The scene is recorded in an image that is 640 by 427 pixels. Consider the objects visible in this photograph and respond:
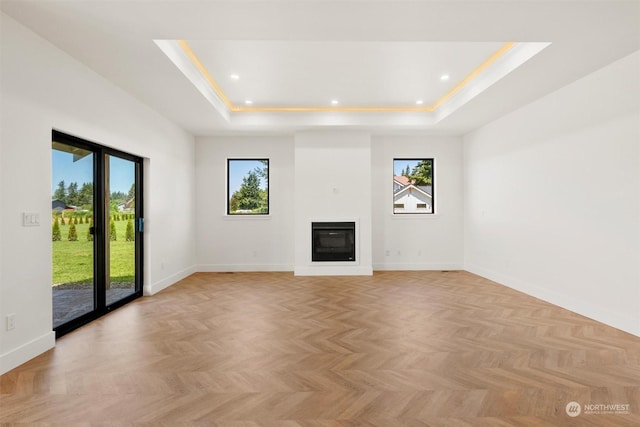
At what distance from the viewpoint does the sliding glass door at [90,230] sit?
10.4 feet

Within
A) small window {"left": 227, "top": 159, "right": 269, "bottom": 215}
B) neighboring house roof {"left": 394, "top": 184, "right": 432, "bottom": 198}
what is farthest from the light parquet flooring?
neighboring house roof {"left": 394, "top": 184, "right": 432, "bottom": 198}

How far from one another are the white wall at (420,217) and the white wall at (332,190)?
584 mm

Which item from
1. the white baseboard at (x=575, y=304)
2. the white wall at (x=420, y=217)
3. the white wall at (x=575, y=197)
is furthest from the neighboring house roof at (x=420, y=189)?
the white baseboard at (x=575, y=304)

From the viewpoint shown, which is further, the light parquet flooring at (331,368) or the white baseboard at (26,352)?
the white baseboard at (26,352)

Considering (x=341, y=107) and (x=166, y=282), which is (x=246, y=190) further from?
(x=341, y=107)

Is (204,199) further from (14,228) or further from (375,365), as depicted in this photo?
(375,365)

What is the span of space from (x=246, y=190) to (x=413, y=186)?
3481mm

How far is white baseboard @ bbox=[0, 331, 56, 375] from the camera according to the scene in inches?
92.8

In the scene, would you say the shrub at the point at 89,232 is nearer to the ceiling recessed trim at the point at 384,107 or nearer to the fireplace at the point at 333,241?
the ceiling recessed trim at the point at 384,107

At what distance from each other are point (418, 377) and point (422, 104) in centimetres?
441

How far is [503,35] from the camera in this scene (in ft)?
8.95

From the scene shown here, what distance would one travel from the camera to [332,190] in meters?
6.01

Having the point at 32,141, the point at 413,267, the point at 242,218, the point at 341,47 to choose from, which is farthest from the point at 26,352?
the point at 413,267

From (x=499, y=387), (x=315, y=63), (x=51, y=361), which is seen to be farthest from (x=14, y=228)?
(x=499, y=387)
